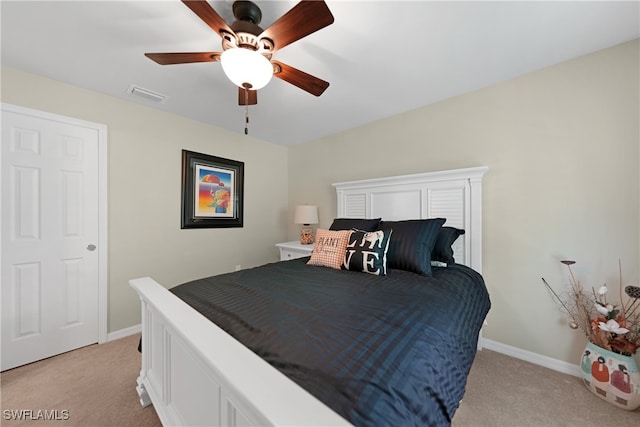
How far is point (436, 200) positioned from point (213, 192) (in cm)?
261

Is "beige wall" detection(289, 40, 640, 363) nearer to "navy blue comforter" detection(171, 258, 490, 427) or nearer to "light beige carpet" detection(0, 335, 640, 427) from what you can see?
"light beige carpet" detection(0, 335, 640, 427)

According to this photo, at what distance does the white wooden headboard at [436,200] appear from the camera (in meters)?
2.14

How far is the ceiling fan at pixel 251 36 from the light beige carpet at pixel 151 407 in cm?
206

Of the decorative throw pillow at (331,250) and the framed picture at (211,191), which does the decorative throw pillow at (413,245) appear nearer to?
the decorative throw pillow at (331,250)

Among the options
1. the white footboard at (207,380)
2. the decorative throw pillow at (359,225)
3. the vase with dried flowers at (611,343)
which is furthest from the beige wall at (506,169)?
the white footboard at (207,380)

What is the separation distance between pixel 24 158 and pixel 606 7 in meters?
4.12

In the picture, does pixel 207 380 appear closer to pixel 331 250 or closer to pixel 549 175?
pixel 331 250

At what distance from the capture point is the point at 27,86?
194cm

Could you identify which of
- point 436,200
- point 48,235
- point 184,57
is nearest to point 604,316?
point 436,200

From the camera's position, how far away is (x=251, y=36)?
1338 millimetres

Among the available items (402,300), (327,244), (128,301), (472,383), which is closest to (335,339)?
(402,300)

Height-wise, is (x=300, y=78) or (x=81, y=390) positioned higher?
(x=300, y=78)

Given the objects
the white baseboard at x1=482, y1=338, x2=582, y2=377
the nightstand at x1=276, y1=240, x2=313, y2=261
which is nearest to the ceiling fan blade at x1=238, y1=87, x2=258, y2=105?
the nightstand at x1=276, y1=240, x2=313, y2=261

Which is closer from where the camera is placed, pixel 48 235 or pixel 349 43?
pixel 349 43
